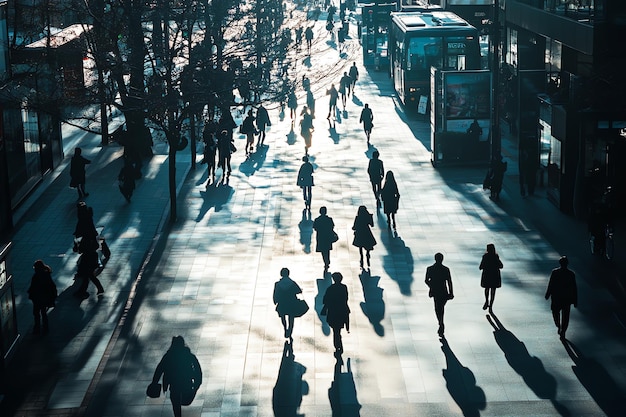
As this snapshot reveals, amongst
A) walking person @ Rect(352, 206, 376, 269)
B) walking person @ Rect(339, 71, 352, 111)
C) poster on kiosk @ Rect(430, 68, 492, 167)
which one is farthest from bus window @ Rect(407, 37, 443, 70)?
walking person @ Rect(352, 206, 376, 269)

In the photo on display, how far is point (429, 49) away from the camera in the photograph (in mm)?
44438

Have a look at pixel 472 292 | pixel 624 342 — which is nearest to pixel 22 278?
pixel 472 292

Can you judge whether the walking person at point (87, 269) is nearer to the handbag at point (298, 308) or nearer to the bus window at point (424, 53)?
the handbag at point (298, 308)

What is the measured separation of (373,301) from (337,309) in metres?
3.04

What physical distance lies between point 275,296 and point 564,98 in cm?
1365

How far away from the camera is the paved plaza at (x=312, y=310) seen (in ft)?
51.0

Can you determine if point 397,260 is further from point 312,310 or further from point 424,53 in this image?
point 424,53

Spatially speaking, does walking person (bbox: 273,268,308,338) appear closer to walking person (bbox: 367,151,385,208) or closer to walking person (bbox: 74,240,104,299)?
walking person (bbox: 74,240,104,299)

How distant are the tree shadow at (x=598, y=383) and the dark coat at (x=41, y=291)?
8.24 m

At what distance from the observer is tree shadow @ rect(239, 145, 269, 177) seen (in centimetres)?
3368

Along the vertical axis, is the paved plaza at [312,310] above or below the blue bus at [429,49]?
below

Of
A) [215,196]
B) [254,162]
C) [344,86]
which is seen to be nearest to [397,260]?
[215,196]

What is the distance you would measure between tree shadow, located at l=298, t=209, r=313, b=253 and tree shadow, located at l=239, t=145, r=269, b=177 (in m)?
6.17

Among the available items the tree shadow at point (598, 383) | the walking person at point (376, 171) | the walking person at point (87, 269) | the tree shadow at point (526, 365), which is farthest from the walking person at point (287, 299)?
the walking person at point (376, 171)
